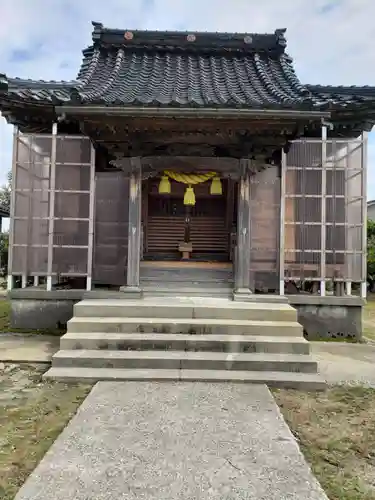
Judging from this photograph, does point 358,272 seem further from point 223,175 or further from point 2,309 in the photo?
point 2,309

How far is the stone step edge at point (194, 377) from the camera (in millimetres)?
4348

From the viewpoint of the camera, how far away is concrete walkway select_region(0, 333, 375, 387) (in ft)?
15.7

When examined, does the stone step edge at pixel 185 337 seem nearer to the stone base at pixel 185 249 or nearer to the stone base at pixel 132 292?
the stone base at pixel 132 292

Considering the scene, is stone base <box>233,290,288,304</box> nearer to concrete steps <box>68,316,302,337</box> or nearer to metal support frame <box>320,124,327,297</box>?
concrete steps <box>68,316,302,337</box>

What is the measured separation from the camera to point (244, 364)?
4676 mm

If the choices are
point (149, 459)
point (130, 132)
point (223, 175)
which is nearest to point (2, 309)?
point (130, 132)

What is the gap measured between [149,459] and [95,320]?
2988mm

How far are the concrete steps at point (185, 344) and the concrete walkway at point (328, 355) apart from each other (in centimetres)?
49

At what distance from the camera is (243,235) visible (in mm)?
6770

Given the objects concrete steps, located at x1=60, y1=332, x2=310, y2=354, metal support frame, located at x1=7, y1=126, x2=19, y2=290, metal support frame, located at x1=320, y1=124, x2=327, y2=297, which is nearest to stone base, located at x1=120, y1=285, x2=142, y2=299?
concrete steps, located at x1=60, y1=332, x2=310, y2=354

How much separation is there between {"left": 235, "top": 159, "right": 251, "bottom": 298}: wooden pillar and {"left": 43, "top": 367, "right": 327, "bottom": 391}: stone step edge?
230 centimetres

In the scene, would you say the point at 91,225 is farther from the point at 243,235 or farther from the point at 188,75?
the point at 188,75

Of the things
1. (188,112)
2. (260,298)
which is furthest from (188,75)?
(260,298)

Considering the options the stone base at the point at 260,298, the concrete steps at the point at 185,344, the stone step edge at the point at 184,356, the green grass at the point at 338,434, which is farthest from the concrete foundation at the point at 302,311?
the green grass at the point at 338,434
